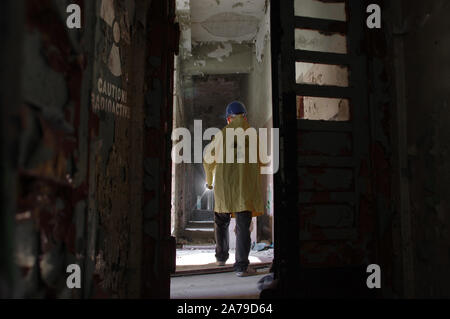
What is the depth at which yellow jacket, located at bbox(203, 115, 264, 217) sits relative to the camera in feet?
9.95

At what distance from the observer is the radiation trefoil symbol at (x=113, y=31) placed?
4.08 ft

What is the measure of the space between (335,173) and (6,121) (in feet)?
5.68

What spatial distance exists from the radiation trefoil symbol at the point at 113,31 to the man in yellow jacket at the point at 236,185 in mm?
1807

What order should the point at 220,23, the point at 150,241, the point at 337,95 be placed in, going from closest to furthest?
the point at 150,241 → the point at 337,95 → the point at 220,23

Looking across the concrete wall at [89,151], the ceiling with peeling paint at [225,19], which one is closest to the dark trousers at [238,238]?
the concrete wall at [89,151]

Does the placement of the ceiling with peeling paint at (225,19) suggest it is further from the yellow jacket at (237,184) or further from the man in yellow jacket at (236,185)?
the yellow jacket at (237,184)

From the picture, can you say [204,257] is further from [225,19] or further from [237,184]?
[225,19]

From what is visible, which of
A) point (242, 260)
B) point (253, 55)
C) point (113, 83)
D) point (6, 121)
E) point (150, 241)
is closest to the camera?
point (6, 121)

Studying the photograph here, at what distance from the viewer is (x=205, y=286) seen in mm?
2469

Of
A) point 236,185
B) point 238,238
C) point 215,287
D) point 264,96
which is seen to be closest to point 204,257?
point 238,238

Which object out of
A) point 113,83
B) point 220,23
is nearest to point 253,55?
point 220,23

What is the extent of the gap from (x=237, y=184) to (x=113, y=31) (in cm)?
196

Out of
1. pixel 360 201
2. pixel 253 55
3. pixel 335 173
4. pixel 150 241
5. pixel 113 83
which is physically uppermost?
pixel 253 55

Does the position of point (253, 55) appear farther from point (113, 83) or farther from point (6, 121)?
point (6, 121)
